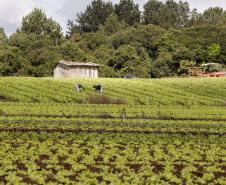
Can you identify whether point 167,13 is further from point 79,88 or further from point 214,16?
point 79,88

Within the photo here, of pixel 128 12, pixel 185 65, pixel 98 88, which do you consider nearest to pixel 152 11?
pixel 128 12

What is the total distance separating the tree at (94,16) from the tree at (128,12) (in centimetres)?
450

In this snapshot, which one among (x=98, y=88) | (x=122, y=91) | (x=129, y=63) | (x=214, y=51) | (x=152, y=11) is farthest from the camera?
(x=152, y=11)

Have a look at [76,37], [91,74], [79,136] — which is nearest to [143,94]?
[91,74]

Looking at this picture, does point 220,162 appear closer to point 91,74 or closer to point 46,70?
point 91,74

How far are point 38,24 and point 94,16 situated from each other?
2677 centimetres

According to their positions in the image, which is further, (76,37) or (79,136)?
(76,37)

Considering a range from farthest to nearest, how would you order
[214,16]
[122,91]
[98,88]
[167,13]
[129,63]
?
[214,16] < [167,13] < [129,63] < [122,91] < [98,88]

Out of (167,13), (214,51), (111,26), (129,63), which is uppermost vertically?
(167,13)

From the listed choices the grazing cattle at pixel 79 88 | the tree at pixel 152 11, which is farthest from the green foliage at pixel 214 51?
the tree at pixel 152 11

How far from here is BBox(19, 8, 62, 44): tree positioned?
144m

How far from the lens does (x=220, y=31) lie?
365 feet

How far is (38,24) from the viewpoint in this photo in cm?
14412

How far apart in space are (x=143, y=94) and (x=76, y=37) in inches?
2904
